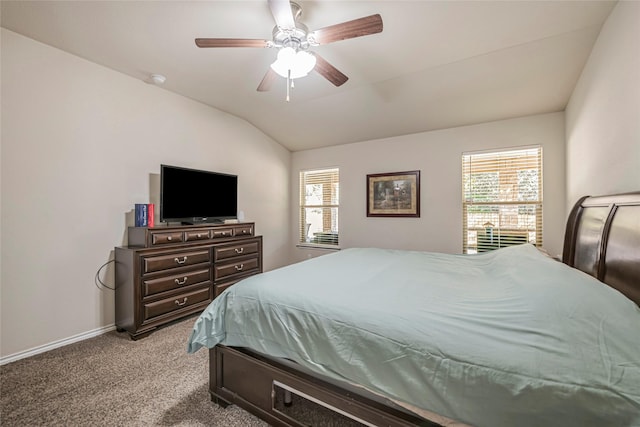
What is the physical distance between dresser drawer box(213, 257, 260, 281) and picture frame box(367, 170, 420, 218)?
204 centimetres

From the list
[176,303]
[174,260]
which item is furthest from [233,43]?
[176,303]

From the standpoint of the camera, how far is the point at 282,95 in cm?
346

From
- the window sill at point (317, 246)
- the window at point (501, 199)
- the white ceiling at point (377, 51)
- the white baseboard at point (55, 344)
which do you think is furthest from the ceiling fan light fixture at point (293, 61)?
the window sill at point (317, 246)

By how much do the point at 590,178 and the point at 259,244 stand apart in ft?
12.0

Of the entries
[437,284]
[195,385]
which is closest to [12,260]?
[195,385]

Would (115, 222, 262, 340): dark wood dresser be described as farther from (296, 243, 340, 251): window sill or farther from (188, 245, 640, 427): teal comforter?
(296, 243, 340, 251): window sill

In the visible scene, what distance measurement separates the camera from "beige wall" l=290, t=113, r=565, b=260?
10.8 feet

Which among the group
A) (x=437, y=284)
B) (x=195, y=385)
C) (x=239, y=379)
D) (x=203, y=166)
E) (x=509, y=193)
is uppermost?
(x=203, y=166)

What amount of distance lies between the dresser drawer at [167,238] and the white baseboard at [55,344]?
3.34 ft

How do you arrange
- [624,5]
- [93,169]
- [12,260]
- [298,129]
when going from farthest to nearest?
[298,129] < [93,169] < [12,260] < [624,5]

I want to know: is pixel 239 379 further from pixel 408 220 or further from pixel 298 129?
pixel 298 129

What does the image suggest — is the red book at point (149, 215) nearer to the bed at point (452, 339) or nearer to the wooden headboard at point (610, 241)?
the bed at point (452, 339)

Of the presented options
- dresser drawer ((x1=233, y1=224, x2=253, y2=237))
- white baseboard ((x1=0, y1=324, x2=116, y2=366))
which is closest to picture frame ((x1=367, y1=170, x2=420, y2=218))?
dresser drawer ((x1=233, y1=224, x2=253, y2=237))

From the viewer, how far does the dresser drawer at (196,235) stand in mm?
3014
